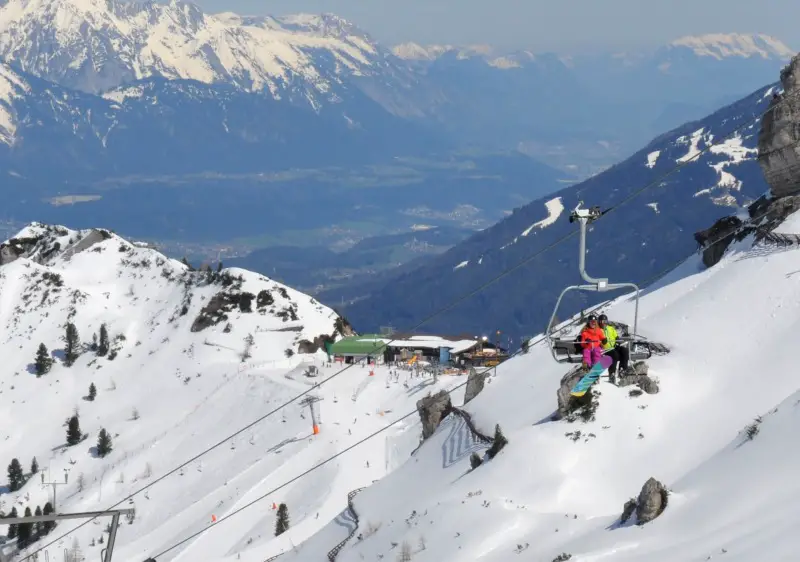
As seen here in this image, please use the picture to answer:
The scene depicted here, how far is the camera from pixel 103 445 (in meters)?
97.3

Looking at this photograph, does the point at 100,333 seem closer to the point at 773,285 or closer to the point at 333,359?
the point at 333,359

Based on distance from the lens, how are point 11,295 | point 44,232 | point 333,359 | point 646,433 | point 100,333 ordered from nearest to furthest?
point 646,433, point 333,359, point 100,333, point 11,295, point 44,232

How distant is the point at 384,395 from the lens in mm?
A: 92125

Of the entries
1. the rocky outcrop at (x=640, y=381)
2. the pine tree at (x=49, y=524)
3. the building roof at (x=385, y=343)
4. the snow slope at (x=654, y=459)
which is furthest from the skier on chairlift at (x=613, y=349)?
the pine tree at (x=49, y=524)

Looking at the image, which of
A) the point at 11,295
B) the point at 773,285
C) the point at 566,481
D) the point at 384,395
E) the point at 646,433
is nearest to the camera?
the point at 566,481

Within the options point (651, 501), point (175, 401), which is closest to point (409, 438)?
point (175, 401)

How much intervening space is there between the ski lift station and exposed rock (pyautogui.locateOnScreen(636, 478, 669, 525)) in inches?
2627

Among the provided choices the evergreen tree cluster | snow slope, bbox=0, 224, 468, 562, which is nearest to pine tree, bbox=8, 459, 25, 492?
snow slope, bbox=0, 224, 468, 562

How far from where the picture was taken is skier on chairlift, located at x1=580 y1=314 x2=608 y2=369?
30.8 meters

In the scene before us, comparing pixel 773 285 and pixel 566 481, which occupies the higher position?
pixel 773 285

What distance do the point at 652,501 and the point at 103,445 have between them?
234ft

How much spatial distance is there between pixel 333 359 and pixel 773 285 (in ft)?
176

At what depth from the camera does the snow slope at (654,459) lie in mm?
33438

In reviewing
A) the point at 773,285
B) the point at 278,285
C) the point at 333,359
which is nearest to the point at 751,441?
the point at 773,285
